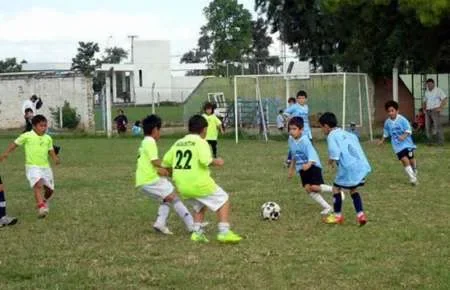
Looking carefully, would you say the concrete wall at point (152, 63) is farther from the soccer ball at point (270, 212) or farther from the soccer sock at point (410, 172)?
the soccer ball at point (270, 212)

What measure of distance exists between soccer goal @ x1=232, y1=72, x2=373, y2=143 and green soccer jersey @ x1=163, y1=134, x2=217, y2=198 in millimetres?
16753

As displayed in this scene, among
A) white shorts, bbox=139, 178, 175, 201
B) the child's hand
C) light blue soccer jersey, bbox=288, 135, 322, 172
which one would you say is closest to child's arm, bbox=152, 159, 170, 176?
white shorts, bbox=139, 178, 175, 201

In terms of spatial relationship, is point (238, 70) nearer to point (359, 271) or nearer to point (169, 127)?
point (169, 127)

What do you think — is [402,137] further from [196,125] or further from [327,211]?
[196,125]

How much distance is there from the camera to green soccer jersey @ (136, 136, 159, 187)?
8.98 m

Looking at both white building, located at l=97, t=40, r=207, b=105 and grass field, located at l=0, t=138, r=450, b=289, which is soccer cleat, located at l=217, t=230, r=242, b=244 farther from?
white building, located at l=97, t=40, r=207, b=105

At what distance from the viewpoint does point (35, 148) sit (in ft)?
34.5

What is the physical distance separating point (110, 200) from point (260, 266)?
5405mm

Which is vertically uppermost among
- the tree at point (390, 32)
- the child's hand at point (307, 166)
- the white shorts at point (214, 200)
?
the tree at point (390, 32)

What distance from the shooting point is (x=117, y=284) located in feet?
21.4

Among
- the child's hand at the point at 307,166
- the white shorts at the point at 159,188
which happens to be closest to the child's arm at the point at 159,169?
the white shorts at the point at 159,188

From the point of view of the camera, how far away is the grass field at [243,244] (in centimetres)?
661

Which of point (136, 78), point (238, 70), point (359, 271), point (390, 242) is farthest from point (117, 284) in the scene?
point (136, 78)

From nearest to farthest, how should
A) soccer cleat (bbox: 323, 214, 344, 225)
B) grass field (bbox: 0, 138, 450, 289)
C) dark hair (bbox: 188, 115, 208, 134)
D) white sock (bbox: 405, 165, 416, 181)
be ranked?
grass field (bbox: 0, 138, 450, 289) < dark hair (bbox: 188, 115, 208, 134) < soccer cleat (bbox: 323, 214, 344, 225) < white sock (bbox: 405, 165, 416, 181)
